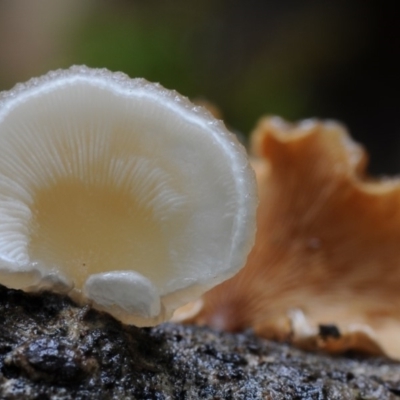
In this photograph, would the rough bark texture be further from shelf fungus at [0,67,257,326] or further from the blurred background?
the blurred background

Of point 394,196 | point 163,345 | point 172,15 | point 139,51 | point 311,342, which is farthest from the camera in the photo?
point 172,15

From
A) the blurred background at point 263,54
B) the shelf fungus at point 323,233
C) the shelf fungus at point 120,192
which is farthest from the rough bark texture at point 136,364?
the blurred background at point 263,54

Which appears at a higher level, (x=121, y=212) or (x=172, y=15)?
(x=172, y=15)

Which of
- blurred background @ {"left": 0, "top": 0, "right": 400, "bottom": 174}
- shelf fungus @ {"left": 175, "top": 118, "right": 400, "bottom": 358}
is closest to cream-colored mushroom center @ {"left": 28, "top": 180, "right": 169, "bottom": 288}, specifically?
shelf fungus @ {"left": 175, "top": 118, "right": 400, "bottom": 358}

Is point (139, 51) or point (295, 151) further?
point (139, 51)

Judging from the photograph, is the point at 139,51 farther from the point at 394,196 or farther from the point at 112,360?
the point at 112,360

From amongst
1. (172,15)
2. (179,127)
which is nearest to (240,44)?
(172,15)

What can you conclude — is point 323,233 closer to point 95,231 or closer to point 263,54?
point 95,231
